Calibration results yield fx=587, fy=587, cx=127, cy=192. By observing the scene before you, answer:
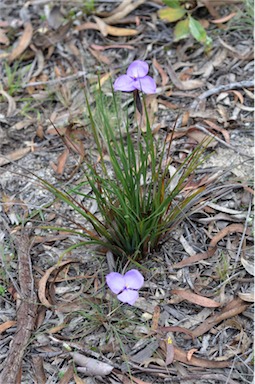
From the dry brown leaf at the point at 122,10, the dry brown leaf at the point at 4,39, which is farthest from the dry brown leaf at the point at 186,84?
the dry brown leaf at the point at 4,39

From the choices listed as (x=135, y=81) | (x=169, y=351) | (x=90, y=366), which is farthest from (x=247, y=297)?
(x=135, y=81)

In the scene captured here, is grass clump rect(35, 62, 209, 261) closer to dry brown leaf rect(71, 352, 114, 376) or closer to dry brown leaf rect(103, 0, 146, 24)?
dry brown leaf rect(71, 352, 114, 376)

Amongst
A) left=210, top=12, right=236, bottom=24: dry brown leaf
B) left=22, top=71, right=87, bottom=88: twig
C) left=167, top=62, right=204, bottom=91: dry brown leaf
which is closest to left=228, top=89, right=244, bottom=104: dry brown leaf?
left=167, top=62, right=204, bottom=91: dry brown leaf

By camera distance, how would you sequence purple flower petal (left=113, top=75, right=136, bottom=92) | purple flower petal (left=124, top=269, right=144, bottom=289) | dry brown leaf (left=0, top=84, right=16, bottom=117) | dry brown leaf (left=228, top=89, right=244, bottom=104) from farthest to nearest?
dry brown leaf (left=0, top=84, right=16, bottom=117) → dry brown leaf (left=228, top=89, right=244, bottom=104) → purple flower petal (left=124, top=269, right=144, bottom=289) → purple flower petal (left=113, top=75, right=136, bottom=92)

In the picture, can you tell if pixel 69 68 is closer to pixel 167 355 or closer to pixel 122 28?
pixel 122 28

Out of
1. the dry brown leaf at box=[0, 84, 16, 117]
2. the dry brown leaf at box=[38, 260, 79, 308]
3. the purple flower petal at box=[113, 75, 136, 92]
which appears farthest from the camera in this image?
the dry brown leaf at box=[0, 84, 16, 117]

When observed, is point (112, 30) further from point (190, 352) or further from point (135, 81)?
point (190, 352)
